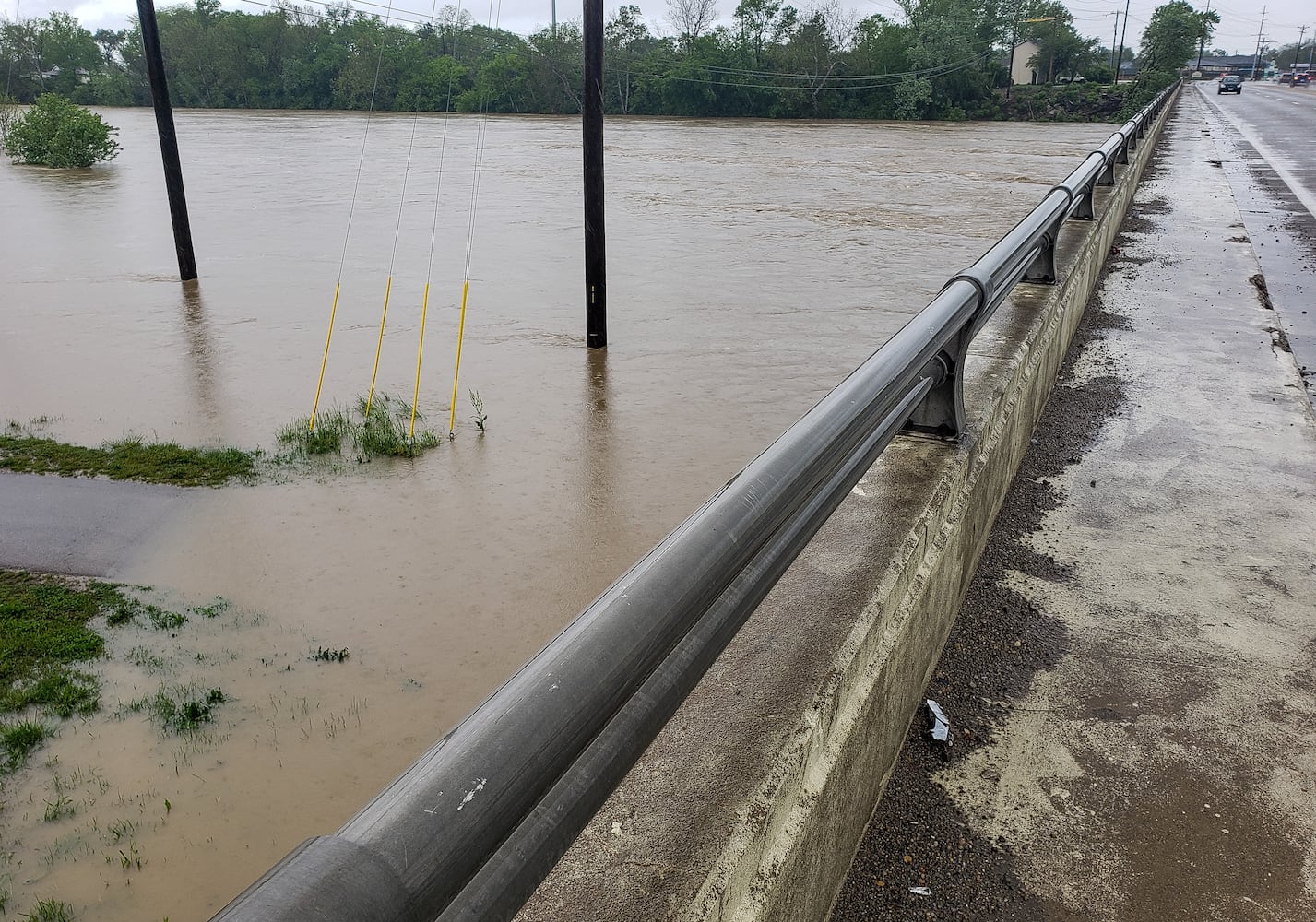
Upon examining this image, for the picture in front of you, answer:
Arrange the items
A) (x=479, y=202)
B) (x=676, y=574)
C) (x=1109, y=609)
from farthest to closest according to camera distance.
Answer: (x=479, y=202) < (x=1109, y=609) < (x=676, y=574)

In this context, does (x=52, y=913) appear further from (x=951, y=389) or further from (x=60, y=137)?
(x=60, y=137)

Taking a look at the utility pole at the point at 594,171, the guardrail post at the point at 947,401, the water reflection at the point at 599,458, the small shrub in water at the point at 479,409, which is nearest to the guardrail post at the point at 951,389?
the guardrail post at the point at 947,401

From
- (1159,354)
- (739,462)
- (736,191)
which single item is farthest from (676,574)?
(736,191)

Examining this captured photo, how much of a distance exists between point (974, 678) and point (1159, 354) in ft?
14.4

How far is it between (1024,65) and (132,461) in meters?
114

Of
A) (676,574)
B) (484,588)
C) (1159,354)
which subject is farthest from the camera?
(1159,354)

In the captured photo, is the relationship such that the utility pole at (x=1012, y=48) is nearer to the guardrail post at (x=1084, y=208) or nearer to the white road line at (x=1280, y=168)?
the white road line at (x=1280, y=168)

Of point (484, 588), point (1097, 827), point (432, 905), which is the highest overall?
point (432, 905)

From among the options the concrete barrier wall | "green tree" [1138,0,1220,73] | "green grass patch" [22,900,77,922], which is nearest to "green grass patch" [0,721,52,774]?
Answer: "green grass patch" [22,900,77,922]

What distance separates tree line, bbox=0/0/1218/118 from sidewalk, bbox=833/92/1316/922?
73.1 m

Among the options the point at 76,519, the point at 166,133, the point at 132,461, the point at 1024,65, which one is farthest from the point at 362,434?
the point at 1024,65

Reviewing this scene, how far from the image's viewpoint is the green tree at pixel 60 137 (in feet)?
90.0

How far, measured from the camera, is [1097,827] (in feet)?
8.33

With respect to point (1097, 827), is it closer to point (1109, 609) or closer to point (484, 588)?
point (1109, 609)
